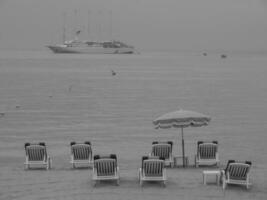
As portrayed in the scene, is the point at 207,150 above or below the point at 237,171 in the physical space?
above

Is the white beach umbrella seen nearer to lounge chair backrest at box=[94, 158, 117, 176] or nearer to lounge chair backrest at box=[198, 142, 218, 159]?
lounge chair backrest at box=[198, 142, 218, 159]

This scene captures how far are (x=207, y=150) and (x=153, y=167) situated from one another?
2.81 metres

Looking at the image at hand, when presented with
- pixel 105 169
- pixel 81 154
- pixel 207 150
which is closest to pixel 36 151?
pixel 81 154

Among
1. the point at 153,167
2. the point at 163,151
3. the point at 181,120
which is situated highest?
the point at 181,120

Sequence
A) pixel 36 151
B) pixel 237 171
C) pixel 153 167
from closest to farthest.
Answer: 1. pixel 237 171
2. pixel 153 167
3. pixel 36 151

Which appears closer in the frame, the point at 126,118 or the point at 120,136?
the point at 120,136

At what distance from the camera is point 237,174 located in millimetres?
14641

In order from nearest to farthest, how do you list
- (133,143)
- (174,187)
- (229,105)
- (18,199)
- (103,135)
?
(18,199)
(174,187)
(133,143)
(103,135)
(229,105)

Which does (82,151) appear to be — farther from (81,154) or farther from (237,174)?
(237,174)

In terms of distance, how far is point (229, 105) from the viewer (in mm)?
44062

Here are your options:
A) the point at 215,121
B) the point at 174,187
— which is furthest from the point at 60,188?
the point at 215,121

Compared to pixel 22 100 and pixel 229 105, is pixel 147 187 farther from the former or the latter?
Result: pixel 22 100

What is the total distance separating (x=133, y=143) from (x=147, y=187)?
9.44 meters

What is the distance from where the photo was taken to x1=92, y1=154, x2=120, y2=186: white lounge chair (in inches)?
584
